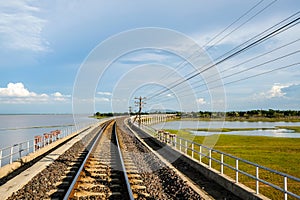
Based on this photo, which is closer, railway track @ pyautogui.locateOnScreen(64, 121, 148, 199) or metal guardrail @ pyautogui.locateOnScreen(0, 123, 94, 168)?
railway track @ pyautogui.locateOnScreen(64, 121, 148, 199)

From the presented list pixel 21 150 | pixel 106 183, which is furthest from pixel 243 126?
pixel 106 183

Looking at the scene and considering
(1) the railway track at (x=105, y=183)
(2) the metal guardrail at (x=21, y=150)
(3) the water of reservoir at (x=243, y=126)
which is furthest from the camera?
(3) the water of reservoir at (x=243, y=126)

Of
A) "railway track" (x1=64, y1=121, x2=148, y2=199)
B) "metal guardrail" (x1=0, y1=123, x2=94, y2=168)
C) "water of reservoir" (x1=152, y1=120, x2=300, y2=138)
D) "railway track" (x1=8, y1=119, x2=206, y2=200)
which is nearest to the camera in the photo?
"railway track" (x1=64, y1=121, x2=148, y2=199)

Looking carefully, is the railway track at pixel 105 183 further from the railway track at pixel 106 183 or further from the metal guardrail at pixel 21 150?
the metal guardrail at pixel 21 150

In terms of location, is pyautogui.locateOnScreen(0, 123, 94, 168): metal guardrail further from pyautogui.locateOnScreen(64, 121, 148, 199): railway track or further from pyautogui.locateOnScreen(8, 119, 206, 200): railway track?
pyautogui.locateOnScreen(64, 121, 148, 199): railway track

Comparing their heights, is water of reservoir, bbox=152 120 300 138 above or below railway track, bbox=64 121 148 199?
below

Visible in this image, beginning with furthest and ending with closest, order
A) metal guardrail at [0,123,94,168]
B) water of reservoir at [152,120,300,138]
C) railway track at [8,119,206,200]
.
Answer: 1. water of reservoir at [152,120,300,138]
2. metal guardrail at [0,123,94,168]
3. railway track at [8,119,206,200]

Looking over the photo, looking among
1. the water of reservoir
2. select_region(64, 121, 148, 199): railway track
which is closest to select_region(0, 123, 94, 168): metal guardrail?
select_region(64, 121, 148, 199): railway track

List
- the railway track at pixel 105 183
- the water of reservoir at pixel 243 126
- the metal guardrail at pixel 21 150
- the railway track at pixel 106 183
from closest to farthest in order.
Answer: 1. the railway track at pixel 105 183
2. the railway track at pixel 106 183
3. the metal guardrail at pixel 21 150
4. the water of reservoir at pixel 243 126

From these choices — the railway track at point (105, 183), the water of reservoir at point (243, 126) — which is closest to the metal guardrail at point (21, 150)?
the railway track at point (105, 183)

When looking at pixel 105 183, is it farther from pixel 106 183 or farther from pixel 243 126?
pixel 243 126

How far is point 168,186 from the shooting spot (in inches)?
376

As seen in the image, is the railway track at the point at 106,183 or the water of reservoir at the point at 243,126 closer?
the railway track at the point at 106,183

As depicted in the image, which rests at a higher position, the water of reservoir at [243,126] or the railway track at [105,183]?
the railway track at [105,183]
